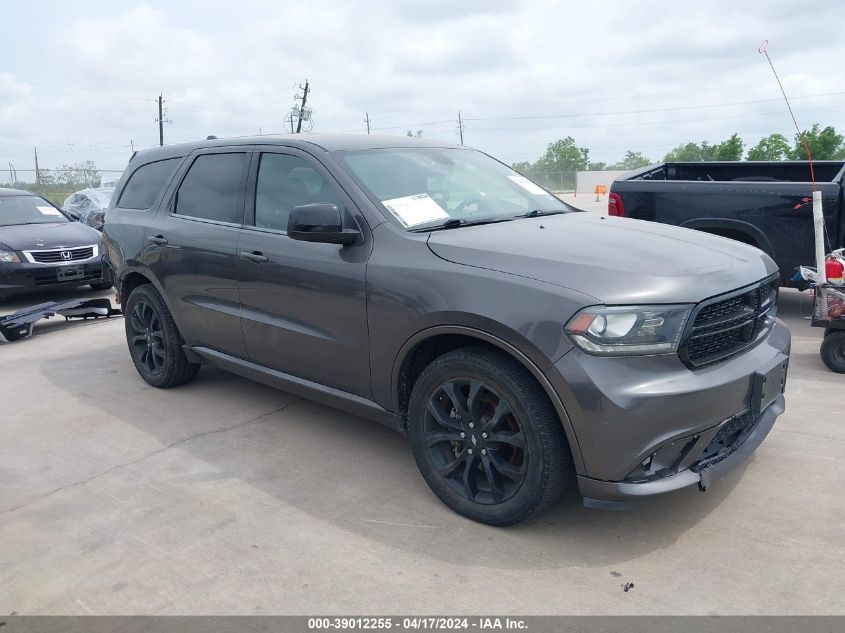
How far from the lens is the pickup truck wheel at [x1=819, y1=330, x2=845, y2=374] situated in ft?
17.7

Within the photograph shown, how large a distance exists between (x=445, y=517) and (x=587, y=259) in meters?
1.37

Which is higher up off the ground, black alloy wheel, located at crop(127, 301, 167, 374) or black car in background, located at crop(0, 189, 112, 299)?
black car in background, located at crop(0, 189, 112, 299)

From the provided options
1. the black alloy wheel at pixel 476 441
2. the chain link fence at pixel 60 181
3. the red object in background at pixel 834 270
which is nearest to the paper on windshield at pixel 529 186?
the black alloy wheel at pixel 476 441

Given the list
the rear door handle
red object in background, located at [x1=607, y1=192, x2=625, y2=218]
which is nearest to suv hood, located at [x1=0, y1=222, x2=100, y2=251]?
the rear door handle

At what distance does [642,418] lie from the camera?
2.79m

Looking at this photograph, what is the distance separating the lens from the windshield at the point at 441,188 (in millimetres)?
3836

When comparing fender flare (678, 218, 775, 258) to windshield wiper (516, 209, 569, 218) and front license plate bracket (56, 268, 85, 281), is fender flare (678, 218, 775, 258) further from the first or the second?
front license plate bracket (56, 268, 85, 281)

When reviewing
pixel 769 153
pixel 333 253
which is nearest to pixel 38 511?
pixel 333 253

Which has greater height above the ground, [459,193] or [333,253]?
[459,193]

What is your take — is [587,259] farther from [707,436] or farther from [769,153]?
[769,153]

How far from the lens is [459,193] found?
414 cm

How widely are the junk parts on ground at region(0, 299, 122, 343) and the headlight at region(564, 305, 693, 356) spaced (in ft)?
21.2

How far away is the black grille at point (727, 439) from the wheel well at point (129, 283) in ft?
13.6

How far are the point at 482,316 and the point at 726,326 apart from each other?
105cm
